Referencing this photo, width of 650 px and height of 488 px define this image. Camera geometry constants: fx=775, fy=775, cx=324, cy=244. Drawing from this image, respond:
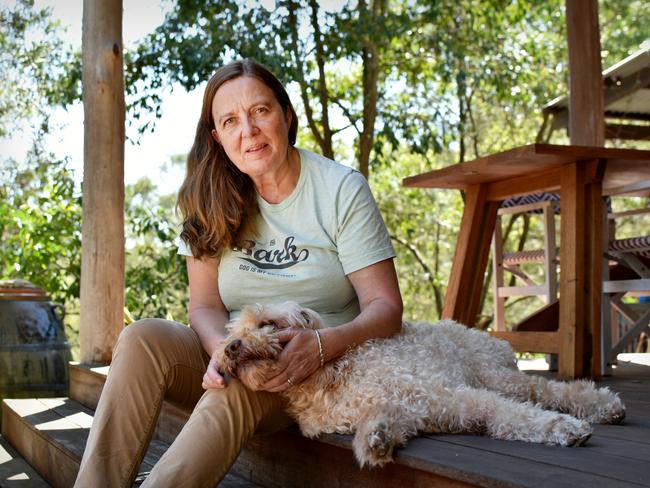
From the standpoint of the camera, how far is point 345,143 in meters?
→ 11.7

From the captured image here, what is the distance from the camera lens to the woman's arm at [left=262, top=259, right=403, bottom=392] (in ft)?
6.49

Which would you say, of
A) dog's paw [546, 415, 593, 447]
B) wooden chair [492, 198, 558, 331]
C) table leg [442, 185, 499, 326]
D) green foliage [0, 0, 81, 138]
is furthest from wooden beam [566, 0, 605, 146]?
green foliage [0, 0, 81, 138]

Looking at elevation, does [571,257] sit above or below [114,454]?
above

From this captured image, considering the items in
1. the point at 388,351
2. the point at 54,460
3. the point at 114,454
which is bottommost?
the point at 54,460

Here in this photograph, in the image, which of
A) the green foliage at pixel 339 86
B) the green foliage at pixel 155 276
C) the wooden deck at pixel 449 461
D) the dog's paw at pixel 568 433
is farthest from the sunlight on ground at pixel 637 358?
the green foliage at pixel 155 276

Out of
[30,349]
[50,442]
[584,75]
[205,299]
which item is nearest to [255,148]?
[205,299]

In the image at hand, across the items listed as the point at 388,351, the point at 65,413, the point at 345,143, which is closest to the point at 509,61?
the point at 345,143

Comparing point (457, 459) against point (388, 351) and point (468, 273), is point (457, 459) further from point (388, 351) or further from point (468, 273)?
point (468, 273)

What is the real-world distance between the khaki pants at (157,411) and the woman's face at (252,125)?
551mm

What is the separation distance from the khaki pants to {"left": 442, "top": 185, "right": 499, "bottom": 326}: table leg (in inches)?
88.1

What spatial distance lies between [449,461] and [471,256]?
2.75m

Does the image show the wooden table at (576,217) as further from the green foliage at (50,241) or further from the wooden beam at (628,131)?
the green foliage at (50,241)

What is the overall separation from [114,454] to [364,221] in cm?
94

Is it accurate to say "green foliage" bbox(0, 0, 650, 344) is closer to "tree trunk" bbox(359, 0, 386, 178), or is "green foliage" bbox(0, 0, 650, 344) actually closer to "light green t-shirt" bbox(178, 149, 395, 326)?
"tree trunk" bbox(359, 0, 386, 178)
